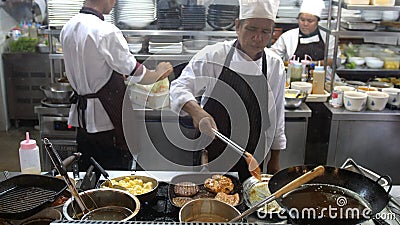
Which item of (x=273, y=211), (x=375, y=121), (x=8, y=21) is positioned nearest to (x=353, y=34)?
(x=375, y=121)

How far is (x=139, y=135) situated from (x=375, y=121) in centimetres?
174

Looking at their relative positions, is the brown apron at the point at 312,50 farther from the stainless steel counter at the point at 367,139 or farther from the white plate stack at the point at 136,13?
the white plate stack at the point at 136,13

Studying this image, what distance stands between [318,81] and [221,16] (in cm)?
92

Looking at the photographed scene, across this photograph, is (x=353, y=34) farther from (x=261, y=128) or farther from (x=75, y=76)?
(x=75, y=76)

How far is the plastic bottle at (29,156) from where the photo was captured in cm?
156

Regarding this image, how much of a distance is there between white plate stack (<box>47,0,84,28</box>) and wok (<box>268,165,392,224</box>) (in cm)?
243

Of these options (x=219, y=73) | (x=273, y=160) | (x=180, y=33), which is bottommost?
(x=273, y=160)

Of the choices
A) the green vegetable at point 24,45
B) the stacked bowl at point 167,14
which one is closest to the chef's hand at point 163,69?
the stacked bowl at point 167,14

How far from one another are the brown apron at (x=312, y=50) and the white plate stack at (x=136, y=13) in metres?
1.51

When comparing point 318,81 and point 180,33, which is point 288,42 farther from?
point 180,33

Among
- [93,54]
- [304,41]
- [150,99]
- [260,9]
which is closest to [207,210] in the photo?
[260,9]

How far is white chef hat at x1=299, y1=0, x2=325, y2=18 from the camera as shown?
12.2ft

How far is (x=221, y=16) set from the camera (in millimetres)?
3180

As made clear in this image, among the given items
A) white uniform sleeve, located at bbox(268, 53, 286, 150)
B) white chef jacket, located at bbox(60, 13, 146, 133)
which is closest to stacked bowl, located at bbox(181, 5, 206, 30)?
white chef jacket, located at bbox(60, 13, 146, 133)
